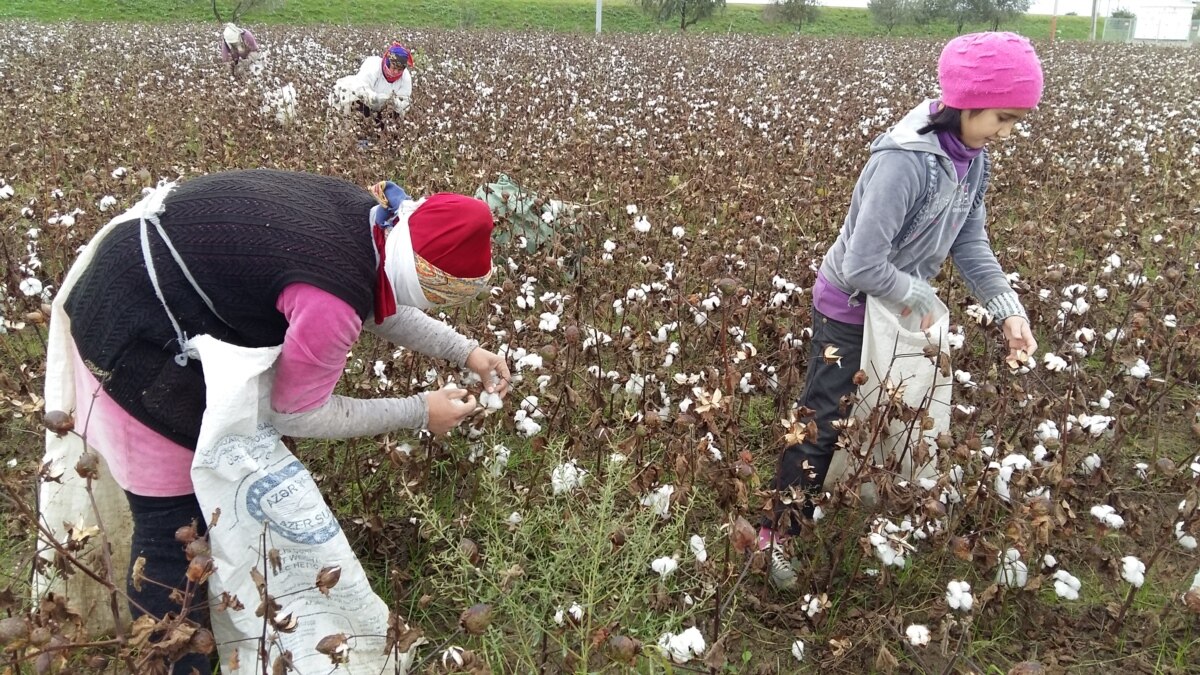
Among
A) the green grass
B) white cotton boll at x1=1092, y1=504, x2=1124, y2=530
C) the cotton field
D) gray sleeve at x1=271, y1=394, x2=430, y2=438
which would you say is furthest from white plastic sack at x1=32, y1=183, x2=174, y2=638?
the green grass

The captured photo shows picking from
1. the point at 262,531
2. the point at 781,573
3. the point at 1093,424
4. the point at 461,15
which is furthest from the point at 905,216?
the point at 461,15

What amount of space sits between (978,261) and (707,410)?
0.95 meters

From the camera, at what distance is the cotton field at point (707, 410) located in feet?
6.60

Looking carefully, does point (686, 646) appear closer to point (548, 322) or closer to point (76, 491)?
point (548, 322)

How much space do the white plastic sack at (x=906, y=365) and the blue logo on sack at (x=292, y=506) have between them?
1275mm

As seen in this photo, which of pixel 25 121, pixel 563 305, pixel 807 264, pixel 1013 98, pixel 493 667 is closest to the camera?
pixel 1013 98

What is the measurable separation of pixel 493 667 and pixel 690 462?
0.73 m

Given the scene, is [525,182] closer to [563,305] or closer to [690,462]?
[563,305]

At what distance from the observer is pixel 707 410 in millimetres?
1889

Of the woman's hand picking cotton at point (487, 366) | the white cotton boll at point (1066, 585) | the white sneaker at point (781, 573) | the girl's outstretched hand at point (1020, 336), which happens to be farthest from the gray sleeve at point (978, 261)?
the woman's hand picking cotton at point (487, 366)

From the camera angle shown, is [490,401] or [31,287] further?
[31,287]

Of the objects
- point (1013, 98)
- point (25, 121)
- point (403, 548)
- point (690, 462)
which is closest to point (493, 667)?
point (403, 548)

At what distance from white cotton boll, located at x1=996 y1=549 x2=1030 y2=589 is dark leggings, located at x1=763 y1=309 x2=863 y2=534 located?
0.50m

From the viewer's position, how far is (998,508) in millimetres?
2568
